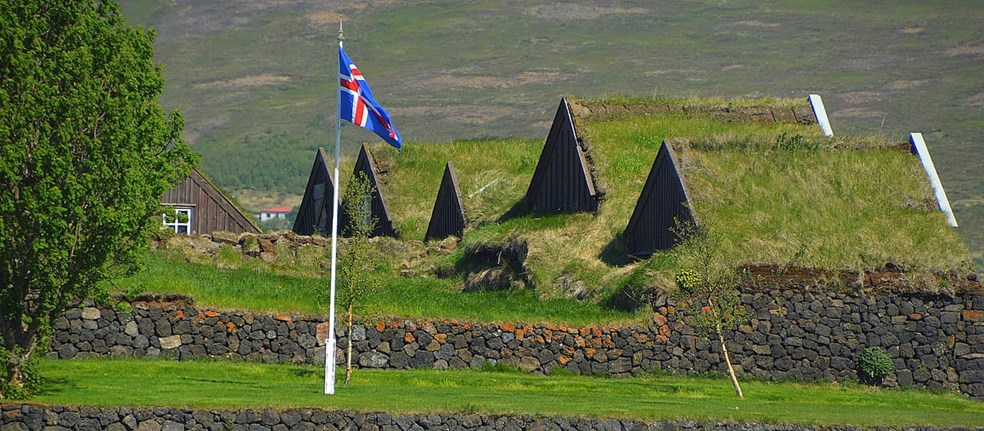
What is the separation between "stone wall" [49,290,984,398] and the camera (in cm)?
3381

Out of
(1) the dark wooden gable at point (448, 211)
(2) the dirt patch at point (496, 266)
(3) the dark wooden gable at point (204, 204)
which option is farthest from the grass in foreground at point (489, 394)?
(3) the dark wooden gable at point (204, 204)

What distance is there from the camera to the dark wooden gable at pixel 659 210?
4131 cm

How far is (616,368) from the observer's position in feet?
120

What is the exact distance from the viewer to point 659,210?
42.6m

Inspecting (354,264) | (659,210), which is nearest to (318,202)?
(659,210)

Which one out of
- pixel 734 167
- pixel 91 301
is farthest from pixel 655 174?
pixel 91 301

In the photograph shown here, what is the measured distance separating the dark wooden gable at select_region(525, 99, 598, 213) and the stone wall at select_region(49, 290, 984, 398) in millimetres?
10484

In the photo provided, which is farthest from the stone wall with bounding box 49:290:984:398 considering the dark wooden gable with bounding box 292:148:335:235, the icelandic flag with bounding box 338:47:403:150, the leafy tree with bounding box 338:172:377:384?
the dark wooden gable with bounding box 292:148:335:235

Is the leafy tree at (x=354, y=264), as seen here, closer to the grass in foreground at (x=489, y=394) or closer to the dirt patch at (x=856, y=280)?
the grass in foreground at (x=489, y=394)

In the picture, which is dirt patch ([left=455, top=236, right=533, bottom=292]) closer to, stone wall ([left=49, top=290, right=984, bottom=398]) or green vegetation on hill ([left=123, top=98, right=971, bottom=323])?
green vegetation on hill ([left=123, top=98, right=971, bottom=323])

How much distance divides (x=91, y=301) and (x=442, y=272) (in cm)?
1903

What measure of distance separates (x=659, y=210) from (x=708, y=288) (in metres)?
7.34

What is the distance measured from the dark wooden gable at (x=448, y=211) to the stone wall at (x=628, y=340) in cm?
1820

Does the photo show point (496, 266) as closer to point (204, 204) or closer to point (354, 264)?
point (354, 264)
